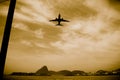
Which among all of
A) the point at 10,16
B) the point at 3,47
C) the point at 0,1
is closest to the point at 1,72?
the point at 3,47

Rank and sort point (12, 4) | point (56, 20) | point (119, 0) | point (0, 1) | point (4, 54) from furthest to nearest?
1. point (56, 20)
2. point (119, 0)
3. point (0, 1)
4. point (12, 4)
5. point (4, 54)

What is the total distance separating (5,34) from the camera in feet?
5.09

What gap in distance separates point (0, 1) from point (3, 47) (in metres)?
1.41

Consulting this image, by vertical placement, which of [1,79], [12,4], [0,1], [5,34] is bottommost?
[1,79]

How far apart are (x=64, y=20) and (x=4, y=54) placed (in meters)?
4.28

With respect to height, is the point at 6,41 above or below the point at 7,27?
below

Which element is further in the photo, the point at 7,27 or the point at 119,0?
the point at 119,0

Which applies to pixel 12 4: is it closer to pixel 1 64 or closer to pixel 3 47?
pixel 3 47

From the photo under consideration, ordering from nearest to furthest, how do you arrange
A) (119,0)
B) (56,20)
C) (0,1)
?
(0,1)
(119,0)
(56,20)

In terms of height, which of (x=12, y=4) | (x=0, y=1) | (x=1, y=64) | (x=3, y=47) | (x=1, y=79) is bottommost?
(x=1, y=79)

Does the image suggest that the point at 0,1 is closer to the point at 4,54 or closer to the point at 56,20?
the point at 4,54

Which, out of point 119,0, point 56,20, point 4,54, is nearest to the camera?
point 4,54

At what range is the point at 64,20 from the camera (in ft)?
18.7

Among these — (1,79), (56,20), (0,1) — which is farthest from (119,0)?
(56,20)
